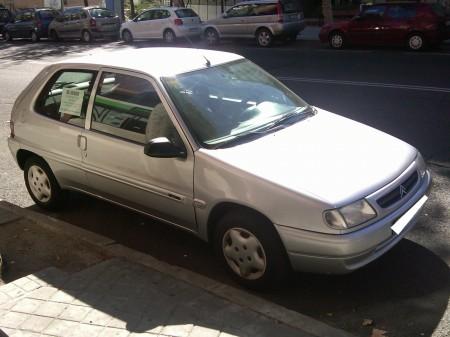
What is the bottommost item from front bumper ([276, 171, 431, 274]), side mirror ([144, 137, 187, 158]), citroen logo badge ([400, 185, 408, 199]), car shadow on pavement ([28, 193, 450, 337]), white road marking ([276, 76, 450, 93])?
car shadow on pavement ([28, 193, 450, 337])

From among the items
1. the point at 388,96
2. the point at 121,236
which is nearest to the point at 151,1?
the point at 388,96

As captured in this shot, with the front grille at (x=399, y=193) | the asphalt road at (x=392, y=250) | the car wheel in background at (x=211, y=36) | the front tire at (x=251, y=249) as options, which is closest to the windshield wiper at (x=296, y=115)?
the front tire at (x=251, y=249)

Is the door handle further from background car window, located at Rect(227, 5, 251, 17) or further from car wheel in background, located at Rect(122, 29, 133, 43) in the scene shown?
car wheel in background, located at Rect(122, 29, 133, 43)

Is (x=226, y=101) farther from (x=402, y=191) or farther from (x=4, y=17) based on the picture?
(x=4, y=17)

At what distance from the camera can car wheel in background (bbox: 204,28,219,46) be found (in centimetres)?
2123

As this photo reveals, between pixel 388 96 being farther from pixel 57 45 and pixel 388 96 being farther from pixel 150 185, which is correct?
pixel 57 45

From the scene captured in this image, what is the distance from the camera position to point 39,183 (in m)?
5.63

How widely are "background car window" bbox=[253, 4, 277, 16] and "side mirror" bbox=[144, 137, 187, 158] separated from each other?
16.2m

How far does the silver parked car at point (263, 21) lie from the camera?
1928 centimetres

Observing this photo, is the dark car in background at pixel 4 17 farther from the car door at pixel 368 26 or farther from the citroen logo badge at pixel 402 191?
the citroen logo badge at pixel 402 191

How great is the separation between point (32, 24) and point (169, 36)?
9.97m

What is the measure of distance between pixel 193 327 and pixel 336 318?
0.96 m

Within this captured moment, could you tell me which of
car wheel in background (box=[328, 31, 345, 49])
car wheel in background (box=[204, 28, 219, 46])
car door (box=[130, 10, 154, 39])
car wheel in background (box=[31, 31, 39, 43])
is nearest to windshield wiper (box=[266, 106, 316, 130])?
car wheel in background (box=[328, 31, 345, 49])

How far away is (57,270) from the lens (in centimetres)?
420
